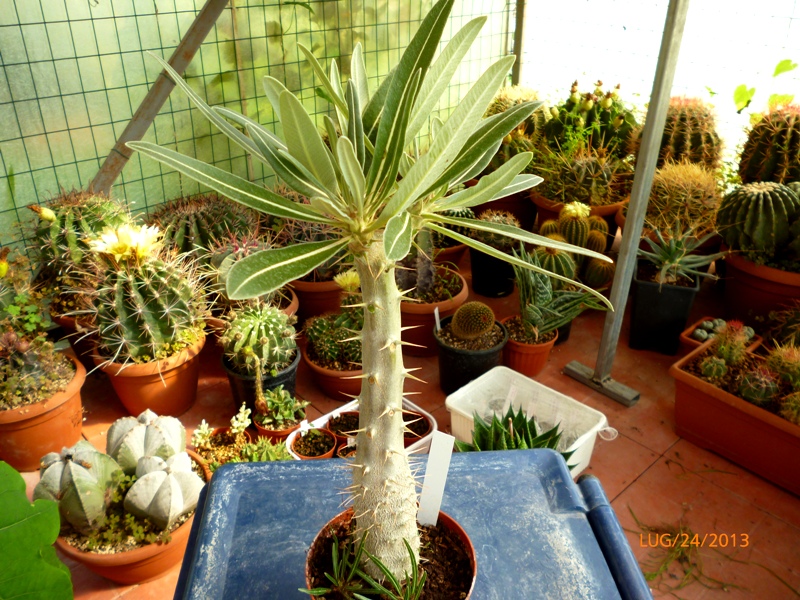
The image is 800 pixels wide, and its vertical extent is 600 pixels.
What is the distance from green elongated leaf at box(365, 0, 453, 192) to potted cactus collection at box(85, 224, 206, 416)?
1.62 meters

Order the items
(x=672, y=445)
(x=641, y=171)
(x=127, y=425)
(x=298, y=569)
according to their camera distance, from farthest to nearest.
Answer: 1. (x=672, y=445)
2. (x=641, y=171)
3. (x=127, y=425)
4. (x=298, y=569)

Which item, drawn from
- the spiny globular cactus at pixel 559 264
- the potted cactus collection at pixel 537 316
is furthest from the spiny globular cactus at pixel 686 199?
the potted cactus collection at pixel 537 316

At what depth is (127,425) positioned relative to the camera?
1.85 meters

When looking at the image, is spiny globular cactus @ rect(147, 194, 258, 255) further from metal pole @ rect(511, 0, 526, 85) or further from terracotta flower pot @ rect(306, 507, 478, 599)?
metal pole @ rect(511, 0, 526, 85)

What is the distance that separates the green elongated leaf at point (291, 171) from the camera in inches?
25.6

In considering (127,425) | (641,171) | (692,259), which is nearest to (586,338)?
(692,259)

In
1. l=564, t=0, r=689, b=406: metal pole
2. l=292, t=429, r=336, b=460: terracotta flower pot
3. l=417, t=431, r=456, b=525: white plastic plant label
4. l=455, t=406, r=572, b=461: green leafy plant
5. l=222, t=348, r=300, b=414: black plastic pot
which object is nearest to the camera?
l=417, t=431, r=456, b=525: white plastic plant label

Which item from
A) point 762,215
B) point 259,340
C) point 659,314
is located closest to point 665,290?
point 659,314

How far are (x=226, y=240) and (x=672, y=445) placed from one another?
→ 1.85 meters

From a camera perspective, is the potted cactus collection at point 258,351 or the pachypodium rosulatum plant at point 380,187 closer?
the pachypodium rosulatum plant at point 380,187

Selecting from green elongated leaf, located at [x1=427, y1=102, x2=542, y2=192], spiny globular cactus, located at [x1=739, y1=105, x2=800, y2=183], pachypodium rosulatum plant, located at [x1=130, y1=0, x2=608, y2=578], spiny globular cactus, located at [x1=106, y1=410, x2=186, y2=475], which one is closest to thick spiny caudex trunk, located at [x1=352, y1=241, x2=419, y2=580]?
pachypodium rosulatum plant, located at [x1=130, y1=0, x2=608, y2=578]

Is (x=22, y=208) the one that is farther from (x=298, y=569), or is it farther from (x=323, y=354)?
(x=298, y=569)

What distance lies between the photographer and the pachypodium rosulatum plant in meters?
0.59

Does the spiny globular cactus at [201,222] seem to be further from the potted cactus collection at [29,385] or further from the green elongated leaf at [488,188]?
the green elongated leaf at [488,188]
